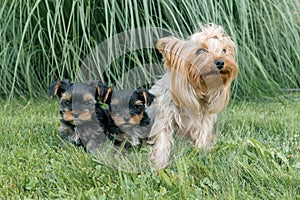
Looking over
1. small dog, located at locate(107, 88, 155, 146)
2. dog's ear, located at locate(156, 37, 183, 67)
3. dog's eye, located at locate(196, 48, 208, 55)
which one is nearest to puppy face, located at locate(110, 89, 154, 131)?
small dog, located at locate(107, 88, 155, 146)

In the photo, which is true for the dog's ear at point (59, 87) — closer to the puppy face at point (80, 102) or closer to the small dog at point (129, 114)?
→ the puppy face at point (80, 102)

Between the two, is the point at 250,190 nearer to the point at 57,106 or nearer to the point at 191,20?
the point at 191,20

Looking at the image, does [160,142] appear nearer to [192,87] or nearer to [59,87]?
[192,87]

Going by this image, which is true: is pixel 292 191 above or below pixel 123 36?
below

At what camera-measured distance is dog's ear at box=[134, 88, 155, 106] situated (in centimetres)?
302

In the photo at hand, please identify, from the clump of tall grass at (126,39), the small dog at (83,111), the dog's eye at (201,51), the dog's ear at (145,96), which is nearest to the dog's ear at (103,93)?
the small dog at (83,111)

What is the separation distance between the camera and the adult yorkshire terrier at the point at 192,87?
282 cm

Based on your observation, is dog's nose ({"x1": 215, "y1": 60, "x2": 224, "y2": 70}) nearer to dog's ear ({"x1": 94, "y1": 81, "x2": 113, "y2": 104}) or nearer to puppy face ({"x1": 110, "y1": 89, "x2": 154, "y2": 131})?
puppy face ({"x1": 110, "y1": 89, "x2": 154, "y2": 131})

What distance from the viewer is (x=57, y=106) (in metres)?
4.46

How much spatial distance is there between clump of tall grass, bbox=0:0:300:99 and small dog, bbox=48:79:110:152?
979mm

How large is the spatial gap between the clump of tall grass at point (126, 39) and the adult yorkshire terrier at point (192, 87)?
106cm

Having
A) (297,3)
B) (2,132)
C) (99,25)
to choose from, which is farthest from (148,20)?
(297,3)

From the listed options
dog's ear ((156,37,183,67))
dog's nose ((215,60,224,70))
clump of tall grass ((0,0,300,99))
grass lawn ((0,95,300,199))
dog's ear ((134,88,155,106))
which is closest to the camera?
grass lawn ((0,95,300,199))

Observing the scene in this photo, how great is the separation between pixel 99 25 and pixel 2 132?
1.60 meters
